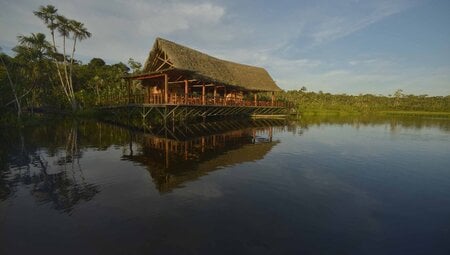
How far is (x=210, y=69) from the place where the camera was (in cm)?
3097

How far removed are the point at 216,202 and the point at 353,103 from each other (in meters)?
83.7

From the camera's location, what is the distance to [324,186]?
8773 millimetres

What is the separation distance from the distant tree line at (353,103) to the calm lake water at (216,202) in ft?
159

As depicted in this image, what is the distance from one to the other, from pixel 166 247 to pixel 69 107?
35775mm

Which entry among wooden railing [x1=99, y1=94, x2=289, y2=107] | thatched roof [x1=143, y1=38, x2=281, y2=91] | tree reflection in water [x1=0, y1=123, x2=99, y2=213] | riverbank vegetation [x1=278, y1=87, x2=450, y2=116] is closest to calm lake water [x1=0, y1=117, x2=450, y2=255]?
tree reflection in water [x1=0, y1=123, x2=99, y2=213]

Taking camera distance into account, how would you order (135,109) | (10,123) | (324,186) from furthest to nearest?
(135,109) → (10,123) → (324,186)

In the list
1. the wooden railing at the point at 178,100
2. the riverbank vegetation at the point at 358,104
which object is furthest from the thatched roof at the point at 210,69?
the riverbank vegetation at the point at 358,104

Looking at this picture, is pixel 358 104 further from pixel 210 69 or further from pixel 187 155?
pixel 187 155

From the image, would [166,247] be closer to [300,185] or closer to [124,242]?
[124,242]

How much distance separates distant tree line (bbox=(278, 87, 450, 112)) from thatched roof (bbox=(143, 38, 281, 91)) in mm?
19087

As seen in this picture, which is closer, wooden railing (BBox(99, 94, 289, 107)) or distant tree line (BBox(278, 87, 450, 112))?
wooden railing (BBox(99, 94, 289, 107))

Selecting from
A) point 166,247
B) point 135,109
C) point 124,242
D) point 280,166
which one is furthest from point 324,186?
point 135,109

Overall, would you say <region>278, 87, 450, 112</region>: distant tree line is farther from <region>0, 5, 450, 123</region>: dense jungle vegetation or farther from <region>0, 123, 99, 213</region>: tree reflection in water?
<region>0, 123, 99, 213</region>: tree reflection in water

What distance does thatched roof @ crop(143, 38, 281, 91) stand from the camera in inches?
970
